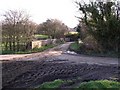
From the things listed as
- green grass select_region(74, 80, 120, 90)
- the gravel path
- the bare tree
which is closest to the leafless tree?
the gravel path

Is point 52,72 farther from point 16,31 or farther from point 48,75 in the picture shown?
point 16,31

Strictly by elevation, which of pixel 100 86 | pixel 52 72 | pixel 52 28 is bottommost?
pixel 52 72

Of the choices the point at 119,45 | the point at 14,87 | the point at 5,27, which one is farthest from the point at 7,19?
the point at 14,87

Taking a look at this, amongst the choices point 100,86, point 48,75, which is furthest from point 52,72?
point 100,86

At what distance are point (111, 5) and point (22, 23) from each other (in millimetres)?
14542

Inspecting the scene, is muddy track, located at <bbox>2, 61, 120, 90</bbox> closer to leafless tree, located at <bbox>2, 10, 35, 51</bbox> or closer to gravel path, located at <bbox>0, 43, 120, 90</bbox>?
gravel path, located at <bbox>0, 43, 120, 90</bbox>

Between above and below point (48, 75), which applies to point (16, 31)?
above

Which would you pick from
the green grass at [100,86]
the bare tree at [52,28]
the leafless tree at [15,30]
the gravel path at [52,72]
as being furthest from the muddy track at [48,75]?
the bare tree at [52,28]

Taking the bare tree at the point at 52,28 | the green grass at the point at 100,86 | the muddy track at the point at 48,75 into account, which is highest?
the bare tree at the point at 52,28

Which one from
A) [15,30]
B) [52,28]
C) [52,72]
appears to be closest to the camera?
[52,72]

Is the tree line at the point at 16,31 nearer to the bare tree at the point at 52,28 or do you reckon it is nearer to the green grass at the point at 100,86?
the bare tree at the point at 52,28

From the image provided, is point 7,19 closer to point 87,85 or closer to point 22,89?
point 22,89

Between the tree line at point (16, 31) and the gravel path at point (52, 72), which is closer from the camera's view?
the gravel path at point (52, 72)

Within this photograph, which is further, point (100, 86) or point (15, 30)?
point (15, 30)
